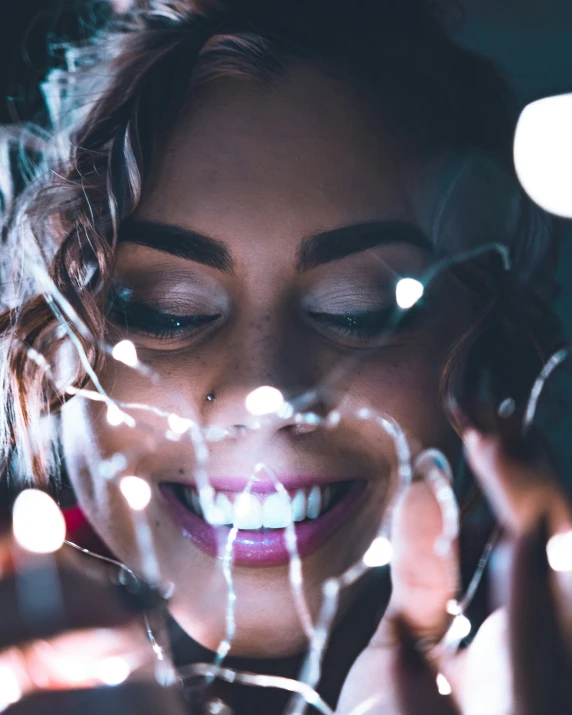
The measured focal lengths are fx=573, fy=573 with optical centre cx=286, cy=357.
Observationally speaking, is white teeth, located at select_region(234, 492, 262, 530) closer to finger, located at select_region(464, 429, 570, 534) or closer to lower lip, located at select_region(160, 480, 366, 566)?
lower lip, located at select_region(160, 480, 366, 566)

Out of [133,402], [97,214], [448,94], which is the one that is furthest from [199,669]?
[448,94]

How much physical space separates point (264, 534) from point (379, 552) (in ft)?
0.49

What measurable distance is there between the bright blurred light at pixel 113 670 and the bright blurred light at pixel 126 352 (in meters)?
0.38

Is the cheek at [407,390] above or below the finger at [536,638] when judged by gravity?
above

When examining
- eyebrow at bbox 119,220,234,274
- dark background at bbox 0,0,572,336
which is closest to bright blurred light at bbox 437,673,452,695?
eyebrow at bbox 119,220,234,274

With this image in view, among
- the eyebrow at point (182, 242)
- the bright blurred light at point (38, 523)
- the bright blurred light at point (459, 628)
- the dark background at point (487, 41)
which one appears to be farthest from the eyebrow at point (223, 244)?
the bright blurred light at point (459, 628)

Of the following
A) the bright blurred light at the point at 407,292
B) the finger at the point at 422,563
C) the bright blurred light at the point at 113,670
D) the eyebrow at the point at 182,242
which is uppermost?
the eyebrow at the point at 182,242

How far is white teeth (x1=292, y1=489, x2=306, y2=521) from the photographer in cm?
73

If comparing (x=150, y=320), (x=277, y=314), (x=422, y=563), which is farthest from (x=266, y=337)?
(x=422, y=563)

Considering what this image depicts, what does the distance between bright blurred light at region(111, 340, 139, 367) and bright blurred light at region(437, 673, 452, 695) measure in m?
0.55

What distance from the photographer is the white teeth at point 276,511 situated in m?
0.72

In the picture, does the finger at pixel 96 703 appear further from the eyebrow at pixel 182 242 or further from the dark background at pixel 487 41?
the dark background at pixel 487 41

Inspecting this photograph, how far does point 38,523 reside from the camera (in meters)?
0.75

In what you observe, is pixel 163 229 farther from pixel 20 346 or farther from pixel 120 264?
pixel 20 346
